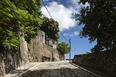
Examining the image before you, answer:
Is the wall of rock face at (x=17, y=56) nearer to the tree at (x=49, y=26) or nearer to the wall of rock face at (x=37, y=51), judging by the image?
the wall of rock face at (x=37, y=51)

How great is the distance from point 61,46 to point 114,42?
40920mm

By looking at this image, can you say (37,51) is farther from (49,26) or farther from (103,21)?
(103,21)

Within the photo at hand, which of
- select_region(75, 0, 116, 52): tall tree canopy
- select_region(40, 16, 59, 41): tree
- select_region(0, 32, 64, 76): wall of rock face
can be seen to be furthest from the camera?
select_region(40, 16, 59, 41): tree

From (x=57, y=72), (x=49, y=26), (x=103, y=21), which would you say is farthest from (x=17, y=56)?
(x=49, y=26)

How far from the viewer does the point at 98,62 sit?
9.50 metres

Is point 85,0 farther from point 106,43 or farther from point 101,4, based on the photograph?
point 106,43

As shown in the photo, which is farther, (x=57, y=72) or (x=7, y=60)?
(x=7, y=60)

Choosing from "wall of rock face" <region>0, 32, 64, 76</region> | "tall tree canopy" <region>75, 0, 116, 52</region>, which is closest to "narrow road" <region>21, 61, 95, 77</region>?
"wall of rock face" <region>0, 32, 64, 76</region>

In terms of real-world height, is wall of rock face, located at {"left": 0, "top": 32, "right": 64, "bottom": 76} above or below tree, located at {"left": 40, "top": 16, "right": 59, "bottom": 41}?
below

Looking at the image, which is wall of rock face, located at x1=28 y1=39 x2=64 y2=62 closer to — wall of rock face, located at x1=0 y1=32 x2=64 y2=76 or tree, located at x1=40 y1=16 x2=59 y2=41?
wall of rock face, located at x1=0 y1=32 x2=64 y2=76

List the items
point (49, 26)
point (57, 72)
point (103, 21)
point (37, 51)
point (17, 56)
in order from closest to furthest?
point (103, 21)
point (57, 72)
point (17, 56)
point (37, 51)
point (49, 26)

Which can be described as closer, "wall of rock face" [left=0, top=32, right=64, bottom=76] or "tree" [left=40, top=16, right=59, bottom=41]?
"wall of rock face" [left=0, top=32, right=64, bottom=76]

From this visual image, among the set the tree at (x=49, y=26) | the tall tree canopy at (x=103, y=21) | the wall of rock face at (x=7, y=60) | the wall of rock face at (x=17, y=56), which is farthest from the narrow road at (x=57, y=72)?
the tree at (x=49, y=26)

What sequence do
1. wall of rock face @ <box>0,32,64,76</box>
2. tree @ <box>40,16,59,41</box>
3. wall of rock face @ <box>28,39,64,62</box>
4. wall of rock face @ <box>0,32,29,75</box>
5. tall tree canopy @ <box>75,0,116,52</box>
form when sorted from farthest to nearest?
1. tree @ <box>40,16,59,41</box>
2. wall of rock face @ <box>28,39,64,62</box>
3. wall of rock face @ <box>0,32,64,76</box>
4. wall of rock face @ <box>0,32,29,75</box>
5. tall tree canopy @ <box>75,0,116,52</box>
